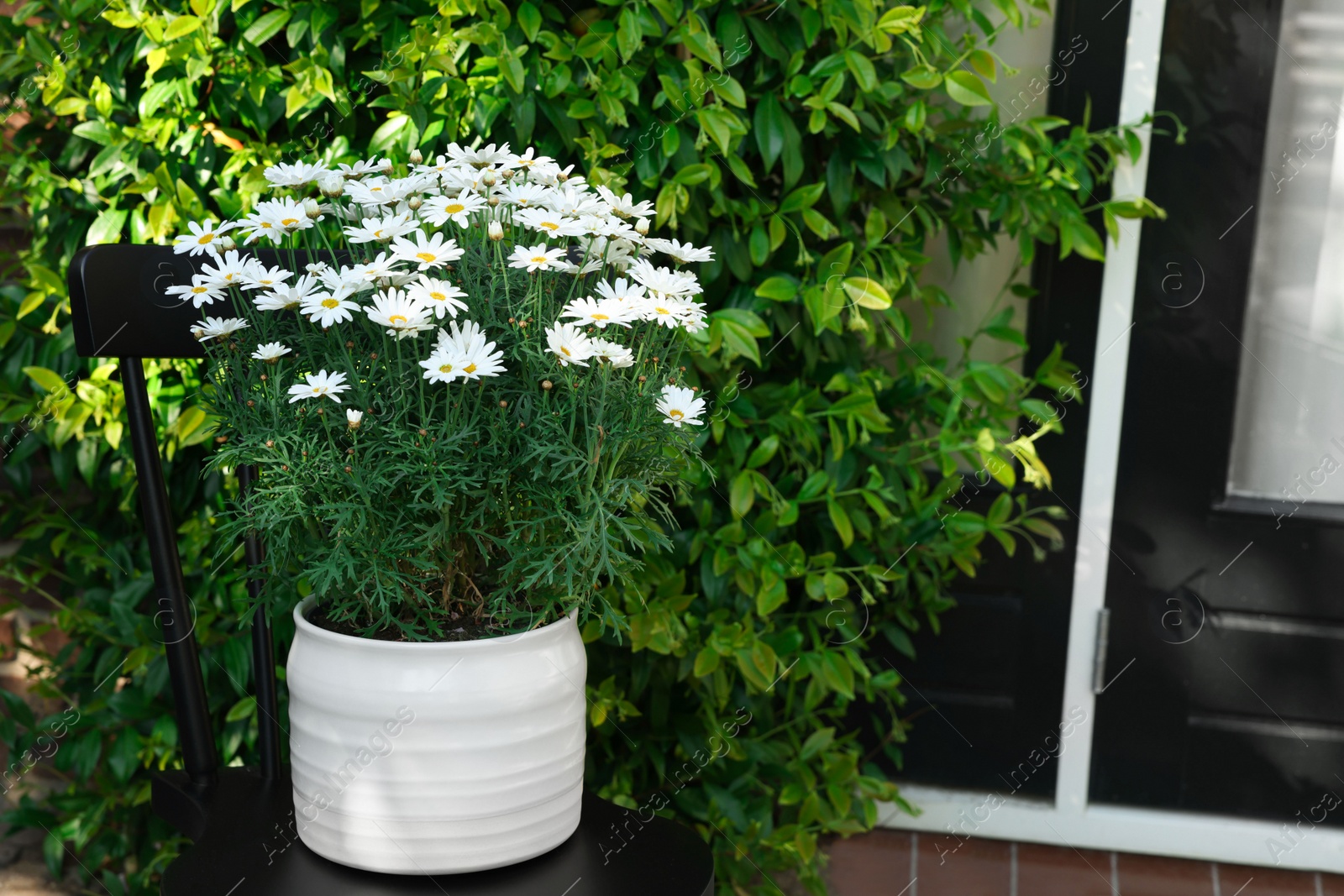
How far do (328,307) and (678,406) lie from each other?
27 cm

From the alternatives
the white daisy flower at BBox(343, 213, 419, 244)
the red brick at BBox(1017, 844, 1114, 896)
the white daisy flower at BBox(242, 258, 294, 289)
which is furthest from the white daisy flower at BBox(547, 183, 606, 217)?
the red brick at BBox(1017, 844, 1114, 896)

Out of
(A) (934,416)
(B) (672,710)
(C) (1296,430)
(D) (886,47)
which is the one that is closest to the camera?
(D) (886,47)

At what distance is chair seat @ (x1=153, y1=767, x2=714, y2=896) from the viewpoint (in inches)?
33.2

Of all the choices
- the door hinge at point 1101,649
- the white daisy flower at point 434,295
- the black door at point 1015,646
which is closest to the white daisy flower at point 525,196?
the white daisy flower at point 434,295

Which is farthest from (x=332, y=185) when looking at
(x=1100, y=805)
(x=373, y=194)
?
(x=1100, y=805)

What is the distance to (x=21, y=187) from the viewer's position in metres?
1.39

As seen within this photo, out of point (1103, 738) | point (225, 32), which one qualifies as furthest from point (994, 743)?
point (225, 32)

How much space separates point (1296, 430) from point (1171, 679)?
45 centimetres

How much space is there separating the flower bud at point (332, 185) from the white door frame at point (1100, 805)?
1.27 meters

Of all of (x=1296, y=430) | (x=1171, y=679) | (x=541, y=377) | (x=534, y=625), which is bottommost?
(x=1171, y=679)

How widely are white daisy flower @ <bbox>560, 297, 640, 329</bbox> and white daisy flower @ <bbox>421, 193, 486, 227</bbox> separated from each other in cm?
12

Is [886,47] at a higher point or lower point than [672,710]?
higher

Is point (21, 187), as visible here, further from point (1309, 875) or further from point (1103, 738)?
point (1309, 875)

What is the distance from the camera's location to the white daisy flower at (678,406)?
2.74ft
